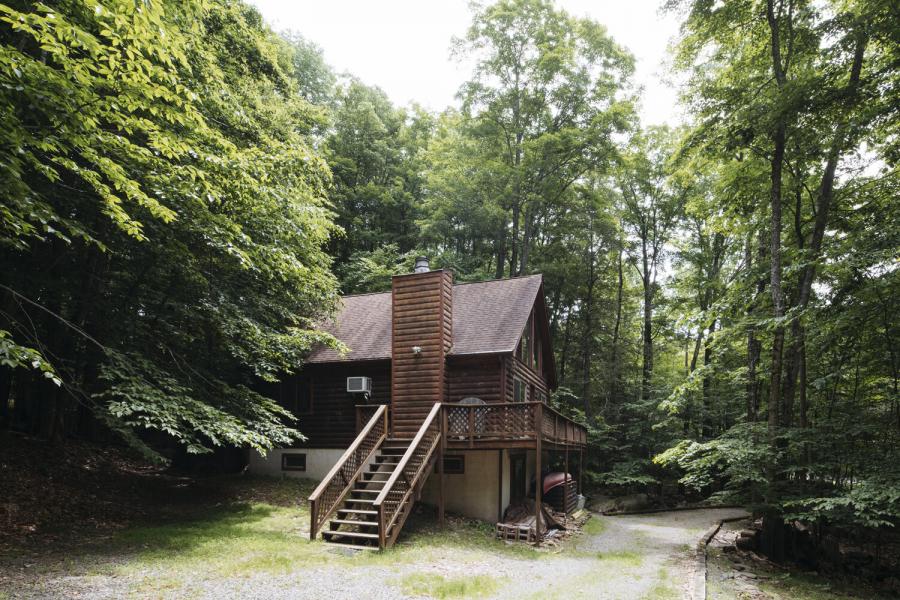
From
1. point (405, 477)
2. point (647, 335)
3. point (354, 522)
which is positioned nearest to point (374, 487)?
point (405, 477)

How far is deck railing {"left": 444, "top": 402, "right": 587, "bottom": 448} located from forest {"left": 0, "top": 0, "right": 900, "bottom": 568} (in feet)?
9.81

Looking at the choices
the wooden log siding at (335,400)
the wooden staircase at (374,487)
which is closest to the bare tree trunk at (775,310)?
the wooden staircase at (374,487)

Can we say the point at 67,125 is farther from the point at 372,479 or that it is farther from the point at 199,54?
the point at 372,479

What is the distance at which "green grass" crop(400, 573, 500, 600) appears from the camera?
715cm

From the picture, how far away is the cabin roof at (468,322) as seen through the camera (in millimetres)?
14398

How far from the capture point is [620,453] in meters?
24.3

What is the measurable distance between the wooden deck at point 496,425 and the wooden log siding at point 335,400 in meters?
3.38

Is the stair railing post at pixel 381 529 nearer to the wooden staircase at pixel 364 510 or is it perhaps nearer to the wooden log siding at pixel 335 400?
Result: the wooden staircase at pixel 364 510

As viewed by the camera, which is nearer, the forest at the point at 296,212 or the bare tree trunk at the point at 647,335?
the forest at the point at 296,212

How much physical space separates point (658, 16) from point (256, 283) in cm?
1283

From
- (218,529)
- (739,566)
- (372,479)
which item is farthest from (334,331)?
(739,566)

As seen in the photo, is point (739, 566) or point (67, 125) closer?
point (67, 125)

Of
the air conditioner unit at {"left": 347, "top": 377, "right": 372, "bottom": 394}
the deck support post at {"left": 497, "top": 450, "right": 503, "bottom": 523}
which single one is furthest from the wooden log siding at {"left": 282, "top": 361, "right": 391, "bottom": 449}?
the deck support post at {"left": 497, "top": 450, "right": 503, "bottom": 523}

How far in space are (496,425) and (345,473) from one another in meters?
3.67
